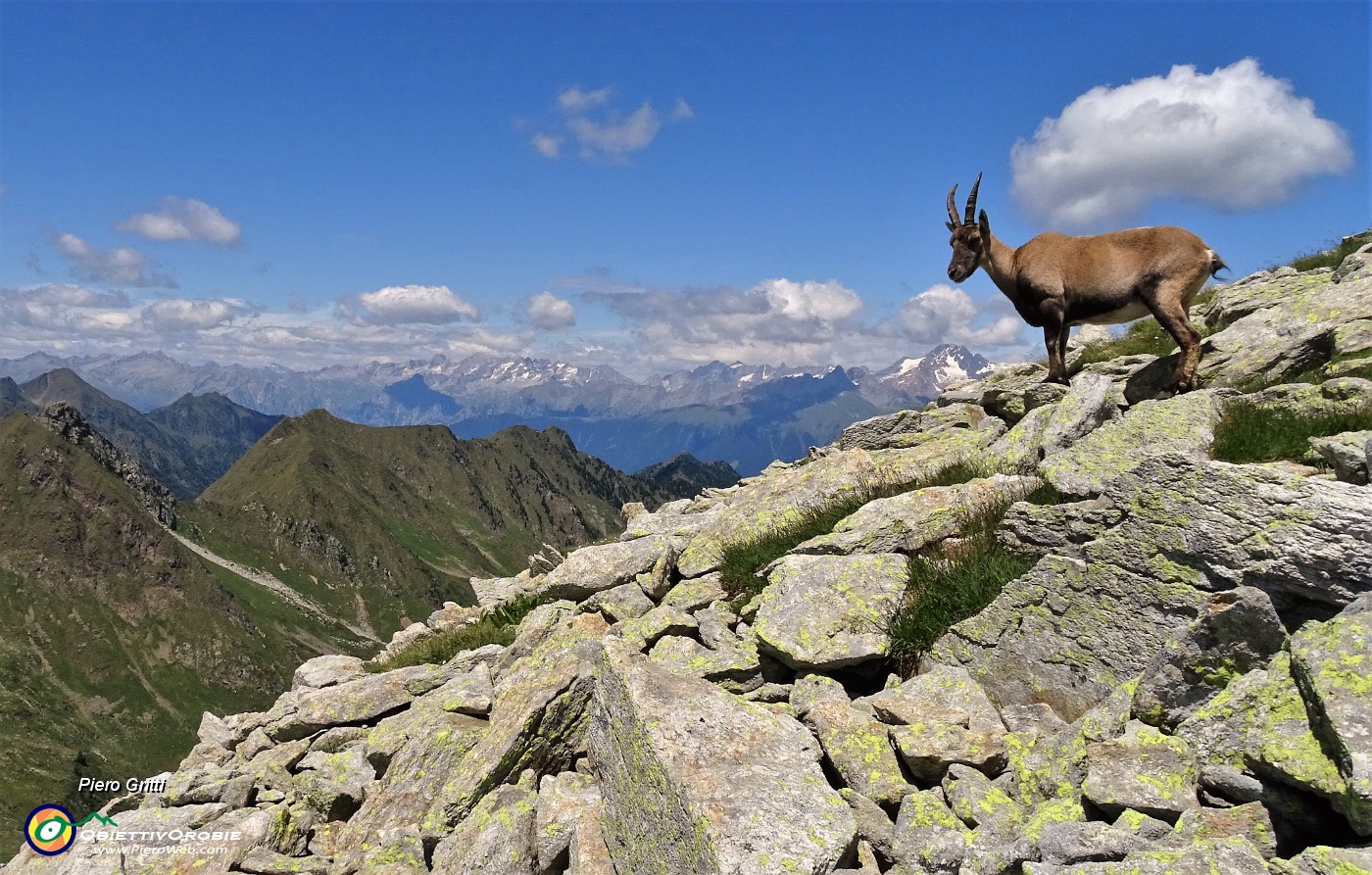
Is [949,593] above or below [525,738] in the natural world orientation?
above

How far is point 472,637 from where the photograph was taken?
52.8 feet

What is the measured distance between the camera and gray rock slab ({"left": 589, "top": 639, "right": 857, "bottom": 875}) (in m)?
5.81

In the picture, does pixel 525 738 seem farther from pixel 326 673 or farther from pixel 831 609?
pixel 326 673

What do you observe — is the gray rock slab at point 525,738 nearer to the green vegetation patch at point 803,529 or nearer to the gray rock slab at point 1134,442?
the green vegetation patch at point 803,529

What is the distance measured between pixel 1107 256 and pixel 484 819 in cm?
1589

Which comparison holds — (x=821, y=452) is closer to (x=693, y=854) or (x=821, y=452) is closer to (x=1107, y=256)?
(x=1107, y=256)

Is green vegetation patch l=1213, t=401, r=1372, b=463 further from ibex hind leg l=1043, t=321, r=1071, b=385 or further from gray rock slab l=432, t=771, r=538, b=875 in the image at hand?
gray rock slab l=432, t=771, r=538, b=875

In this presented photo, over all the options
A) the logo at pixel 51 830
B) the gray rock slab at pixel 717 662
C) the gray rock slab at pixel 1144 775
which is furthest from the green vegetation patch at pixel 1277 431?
the logo at pixel 51 830

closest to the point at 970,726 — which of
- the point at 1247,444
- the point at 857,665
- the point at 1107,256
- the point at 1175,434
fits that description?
the point at 857,665

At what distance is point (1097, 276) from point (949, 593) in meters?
10.3

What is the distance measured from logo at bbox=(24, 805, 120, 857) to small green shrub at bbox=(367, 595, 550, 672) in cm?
600

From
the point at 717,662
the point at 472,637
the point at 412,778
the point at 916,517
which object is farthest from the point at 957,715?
the point at 472,637

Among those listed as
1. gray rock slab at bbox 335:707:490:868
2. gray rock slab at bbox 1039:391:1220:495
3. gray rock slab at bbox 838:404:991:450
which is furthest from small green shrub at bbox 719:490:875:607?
gray rock slab at bbox 838:404:991:450

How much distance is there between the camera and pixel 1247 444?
9438 mm
